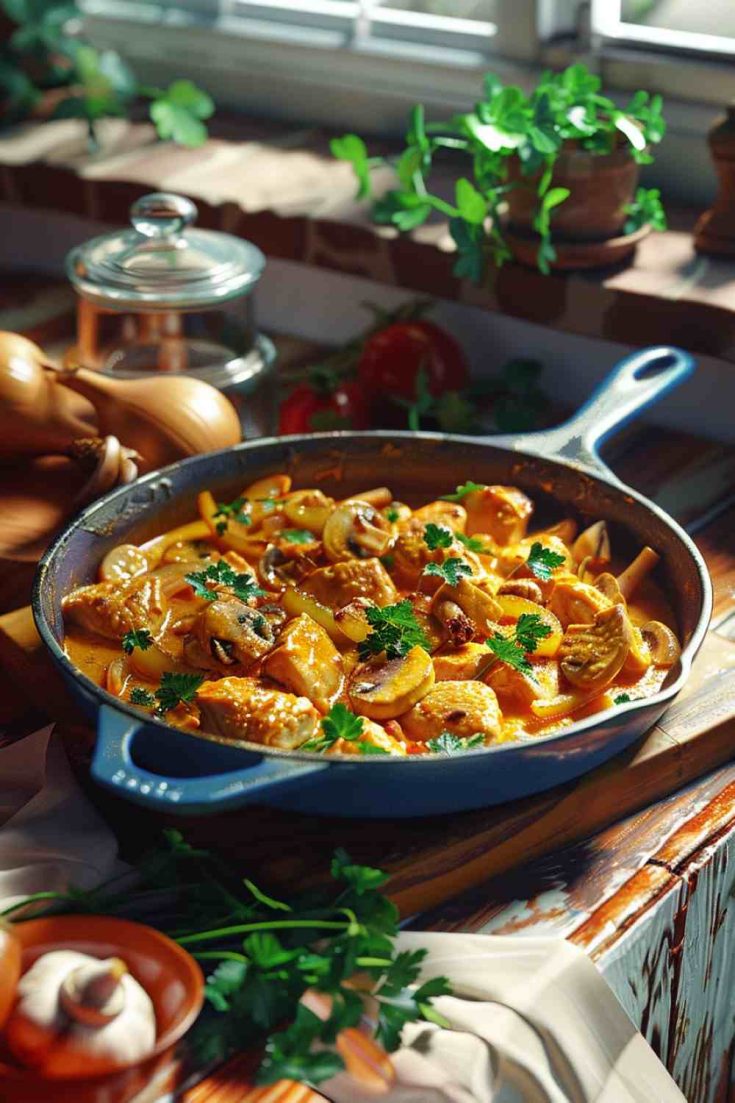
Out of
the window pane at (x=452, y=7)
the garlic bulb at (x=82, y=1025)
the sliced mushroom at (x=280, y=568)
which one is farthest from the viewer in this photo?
the window pane at (x=452, y=7)

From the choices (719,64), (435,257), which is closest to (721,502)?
(435,257)

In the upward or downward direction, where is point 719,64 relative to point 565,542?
upward

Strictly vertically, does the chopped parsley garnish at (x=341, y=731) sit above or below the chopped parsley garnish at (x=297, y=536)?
above

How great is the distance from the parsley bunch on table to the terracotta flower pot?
91 cm

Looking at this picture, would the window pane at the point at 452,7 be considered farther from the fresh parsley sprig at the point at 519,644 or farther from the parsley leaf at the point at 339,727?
the parsley leaf at the point at 339,727

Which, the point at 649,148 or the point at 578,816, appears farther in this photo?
the point at 649,148

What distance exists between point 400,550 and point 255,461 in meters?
0.20

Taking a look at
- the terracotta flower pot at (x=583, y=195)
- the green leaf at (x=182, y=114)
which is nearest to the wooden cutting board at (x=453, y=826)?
the terracotta flower pot at (x=583, y=195)

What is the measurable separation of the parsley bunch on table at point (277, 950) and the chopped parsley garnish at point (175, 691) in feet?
0.36

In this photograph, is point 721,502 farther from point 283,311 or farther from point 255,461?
point 283,311

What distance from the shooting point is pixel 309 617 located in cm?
117

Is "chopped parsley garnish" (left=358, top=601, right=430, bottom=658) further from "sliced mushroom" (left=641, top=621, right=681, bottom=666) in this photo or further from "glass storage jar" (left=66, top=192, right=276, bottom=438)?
"glass storage jar" (left=66, top=192, right=276, bottom=438)

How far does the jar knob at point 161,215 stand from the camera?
1522 mm

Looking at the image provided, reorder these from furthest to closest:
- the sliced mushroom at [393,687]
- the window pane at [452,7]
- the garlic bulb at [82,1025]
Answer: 1. the window pane at [452,7]
2. the sliced mushroom at [393,687]
3. the garlic bulb at [82,1025]
